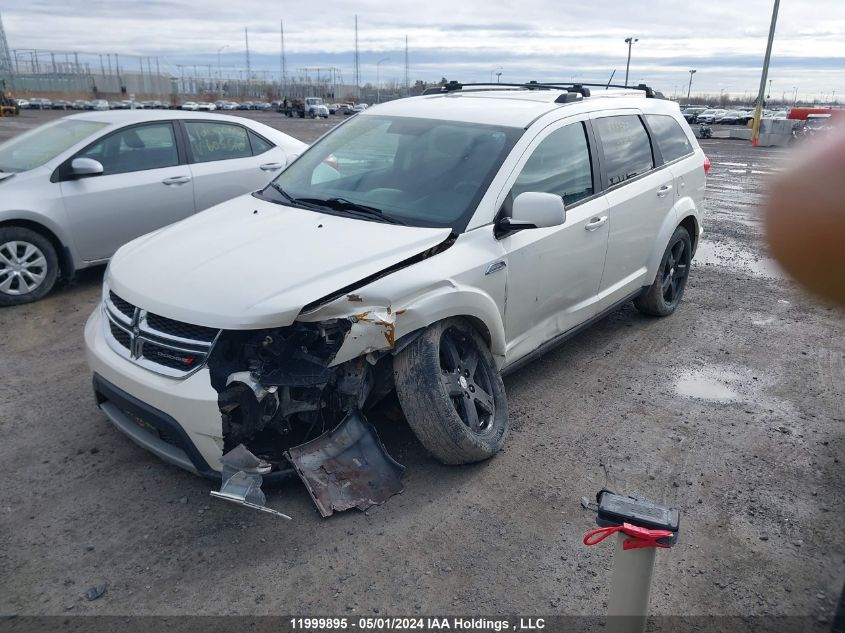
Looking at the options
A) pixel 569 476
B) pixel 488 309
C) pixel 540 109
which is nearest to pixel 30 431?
pixel 488 309

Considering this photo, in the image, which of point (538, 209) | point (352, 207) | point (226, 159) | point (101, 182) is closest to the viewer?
point (538, 209)

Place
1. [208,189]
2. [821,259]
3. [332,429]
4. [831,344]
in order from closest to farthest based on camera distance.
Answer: [821,259], [332,429], [831,344], [208,189]

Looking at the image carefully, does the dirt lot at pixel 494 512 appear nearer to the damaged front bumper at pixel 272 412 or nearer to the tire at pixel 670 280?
the damaged front bumper at pixel 272 412

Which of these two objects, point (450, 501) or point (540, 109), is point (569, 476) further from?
point (540, 109)

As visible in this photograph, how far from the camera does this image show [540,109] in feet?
14.2

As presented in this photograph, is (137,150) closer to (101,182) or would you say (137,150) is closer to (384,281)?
(101,182)

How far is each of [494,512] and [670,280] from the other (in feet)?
11.5

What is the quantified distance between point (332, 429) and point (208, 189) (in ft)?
13.9

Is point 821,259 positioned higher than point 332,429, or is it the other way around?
point 821,259

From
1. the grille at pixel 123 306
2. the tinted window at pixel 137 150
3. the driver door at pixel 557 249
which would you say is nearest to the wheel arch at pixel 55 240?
the tinted window at pixel 137 150

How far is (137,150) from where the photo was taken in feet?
21.1

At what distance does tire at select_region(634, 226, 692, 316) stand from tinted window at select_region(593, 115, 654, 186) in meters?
0.81

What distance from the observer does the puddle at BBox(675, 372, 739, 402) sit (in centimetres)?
455

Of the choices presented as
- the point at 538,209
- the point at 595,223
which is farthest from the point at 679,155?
the point at 538,209
